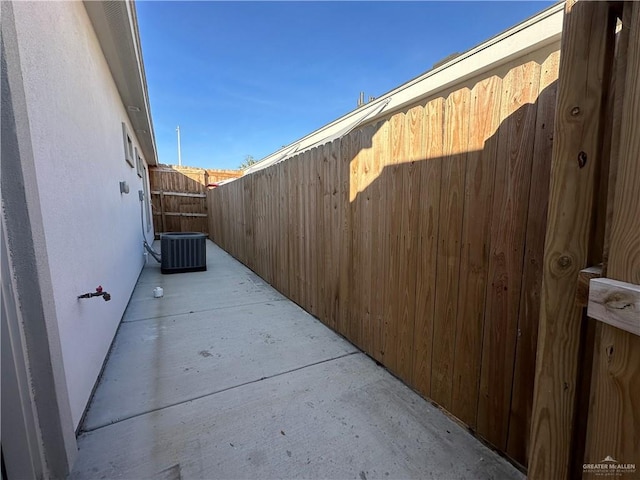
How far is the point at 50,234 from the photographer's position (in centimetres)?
143

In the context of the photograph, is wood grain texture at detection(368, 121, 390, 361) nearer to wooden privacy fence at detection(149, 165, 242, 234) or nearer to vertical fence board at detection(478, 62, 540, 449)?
vertical fence board at detection(478, 62, 540, 449)

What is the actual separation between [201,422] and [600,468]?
1.81 m

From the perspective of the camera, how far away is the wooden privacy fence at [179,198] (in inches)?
396

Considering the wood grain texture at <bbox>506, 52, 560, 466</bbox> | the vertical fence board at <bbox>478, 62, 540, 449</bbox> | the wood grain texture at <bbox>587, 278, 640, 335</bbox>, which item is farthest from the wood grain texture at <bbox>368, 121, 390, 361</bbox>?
the wood grain texture at <bbox>587, 278, 640, 335</bbox>

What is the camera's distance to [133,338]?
8.98 ft

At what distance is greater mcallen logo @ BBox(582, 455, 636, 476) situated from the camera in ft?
2.59

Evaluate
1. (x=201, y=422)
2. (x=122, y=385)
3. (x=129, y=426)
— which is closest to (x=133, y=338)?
(x=122, y=385)

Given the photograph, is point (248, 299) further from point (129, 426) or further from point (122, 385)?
point (129, 426)

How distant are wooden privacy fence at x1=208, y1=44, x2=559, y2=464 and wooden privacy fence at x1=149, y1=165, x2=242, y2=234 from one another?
30.0 ft

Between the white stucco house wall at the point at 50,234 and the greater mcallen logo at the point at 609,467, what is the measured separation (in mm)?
2113

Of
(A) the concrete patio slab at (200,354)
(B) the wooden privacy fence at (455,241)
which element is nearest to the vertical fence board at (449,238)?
(B) the wooden privacy fence at (455,241)

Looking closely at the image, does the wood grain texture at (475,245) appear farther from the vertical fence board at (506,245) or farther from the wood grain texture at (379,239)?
the wood grain texture at (379,239)

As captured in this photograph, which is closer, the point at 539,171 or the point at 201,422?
the point at 539,171

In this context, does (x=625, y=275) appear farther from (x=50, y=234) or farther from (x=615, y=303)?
(x=50, y=234)
